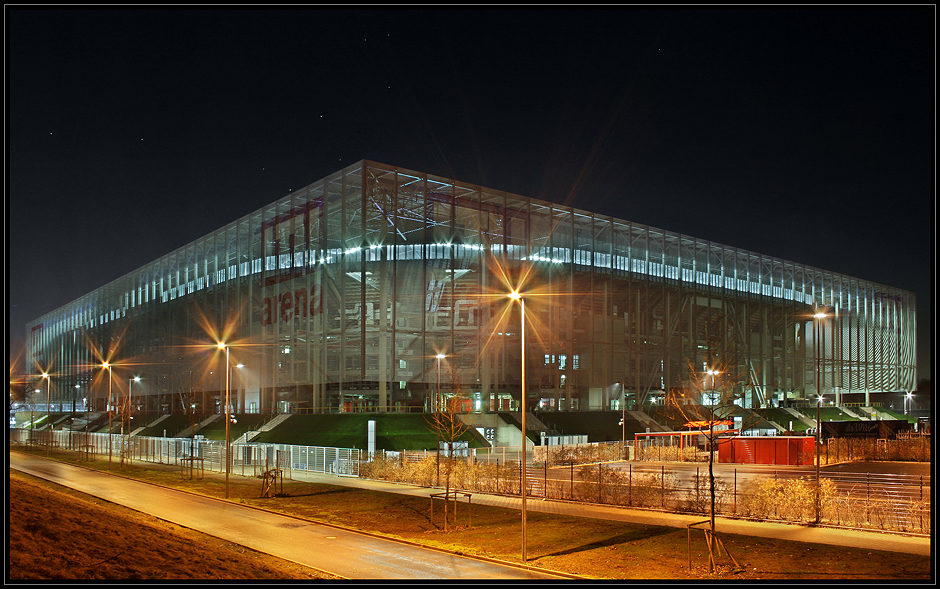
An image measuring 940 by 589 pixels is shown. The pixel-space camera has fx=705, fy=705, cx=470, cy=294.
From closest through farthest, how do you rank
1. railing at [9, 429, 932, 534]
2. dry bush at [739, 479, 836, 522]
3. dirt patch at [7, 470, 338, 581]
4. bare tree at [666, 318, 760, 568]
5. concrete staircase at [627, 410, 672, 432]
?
dirt patch at [7, 470, 338, 581] < bare tree at [666, 318, 760, 568] < railing at [9, 429, 932, 534] < dry bush at [739, 479, 836, 522] < concrete staircase at [627, 410, 672, 432]

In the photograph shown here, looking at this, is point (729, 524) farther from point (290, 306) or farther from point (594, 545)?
point (290, 306)

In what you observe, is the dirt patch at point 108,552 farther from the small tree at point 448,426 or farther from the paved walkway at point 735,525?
the paved walkway at point 735,525

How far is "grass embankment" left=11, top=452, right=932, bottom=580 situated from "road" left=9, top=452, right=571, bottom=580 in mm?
991

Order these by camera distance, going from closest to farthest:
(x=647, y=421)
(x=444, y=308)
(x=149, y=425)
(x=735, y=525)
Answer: (x=735, y=525), (x=444, y=308), (x=647, y=421), (x=149, y=425)

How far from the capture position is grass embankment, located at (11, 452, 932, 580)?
16531 millimetres

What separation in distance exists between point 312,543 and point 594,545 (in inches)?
322

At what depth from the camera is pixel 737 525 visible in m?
23.5

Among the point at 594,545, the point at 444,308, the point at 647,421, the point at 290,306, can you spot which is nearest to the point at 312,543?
the point at 594,545

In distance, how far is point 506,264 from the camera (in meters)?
69.9

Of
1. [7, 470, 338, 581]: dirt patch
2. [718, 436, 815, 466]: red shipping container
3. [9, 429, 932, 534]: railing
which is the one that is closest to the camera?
[7, 470, 338, 581]: dirt patch

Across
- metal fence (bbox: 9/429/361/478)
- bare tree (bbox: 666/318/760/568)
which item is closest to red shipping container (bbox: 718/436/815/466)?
bare tree (bbox: 666/318/760/568)

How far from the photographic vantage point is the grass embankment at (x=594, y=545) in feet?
54.2

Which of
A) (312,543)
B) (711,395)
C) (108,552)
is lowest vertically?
(312,543)

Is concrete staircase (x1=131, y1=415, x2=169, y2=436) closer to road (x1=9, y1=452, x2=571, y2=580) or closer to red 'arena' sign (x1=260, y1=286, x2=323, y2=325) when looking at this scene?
red 'arena' sign (x1=260, y1=286, x2=323, y2=325)
